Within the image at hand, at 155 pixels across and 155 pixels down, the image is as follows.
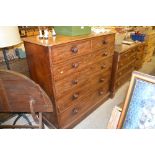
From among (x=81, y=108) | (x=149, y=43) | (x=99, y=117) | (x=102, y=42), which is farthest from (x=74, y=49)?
(x=149, y=43)

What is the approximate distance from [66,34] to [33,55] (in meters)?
0.41

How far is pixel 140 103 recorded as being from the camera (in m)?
0.79

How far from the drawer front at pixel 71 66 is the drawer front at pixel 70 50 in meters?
0.05

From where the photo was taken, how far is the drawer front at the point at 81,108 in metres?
1.75

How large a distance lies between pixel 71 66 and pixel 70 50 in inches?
6.8

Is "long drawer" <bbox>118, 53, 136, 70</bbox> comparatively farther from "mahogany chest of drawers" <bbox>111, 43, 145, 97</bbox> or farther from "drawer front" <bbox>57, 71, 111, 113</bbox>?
"drawer front" <bbox>57, 71, 111, 113</bbox>

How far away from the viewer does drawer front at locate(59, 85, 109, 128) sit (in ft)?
5.73

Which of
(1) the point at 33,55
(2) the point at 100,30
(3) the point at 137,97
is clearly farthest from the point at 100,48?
(3) the point at 137,97

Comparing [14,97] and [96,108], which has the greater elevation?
[14,97]

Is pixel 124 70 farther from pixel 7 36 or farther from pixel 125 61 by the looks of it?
pixel 7 36

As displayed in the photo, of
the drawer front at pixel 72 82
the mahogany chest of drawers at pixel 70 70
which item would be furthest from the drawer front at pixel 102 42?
the drawer front at pixel 72 82
